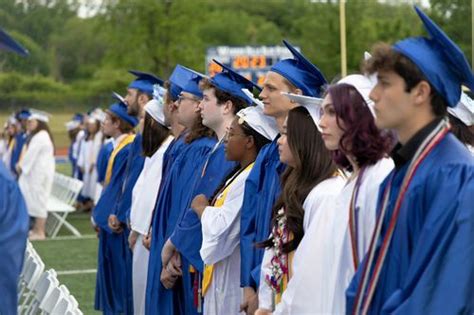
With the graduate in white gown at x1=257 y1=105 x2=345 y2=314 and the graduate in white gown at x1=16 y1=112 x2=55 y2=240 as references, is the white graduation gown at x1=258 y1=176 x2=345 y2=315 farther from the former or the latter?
the graduate in white gown at x1=16 y1=112 x2=55 y2=240

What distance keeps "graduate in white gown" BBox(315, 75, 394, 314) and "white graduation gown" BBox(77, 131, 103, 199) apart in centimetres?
1729

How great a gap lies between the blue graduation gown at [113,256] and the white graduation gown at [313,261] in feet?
16.3

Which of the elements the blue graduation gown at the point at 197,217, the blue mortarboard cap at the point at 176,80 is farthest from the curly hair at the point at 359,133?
the blue mortarboard cap at the point at 176,80

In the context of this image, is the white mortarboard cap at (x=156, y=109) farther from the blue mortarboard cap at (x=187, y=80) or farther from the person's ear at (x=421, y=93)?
the person's ear at (x=421, y=93)

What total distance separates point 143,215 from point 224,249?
2030 mm

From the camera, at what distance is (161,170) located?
7953mm

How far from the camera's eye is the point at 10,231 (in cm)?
428

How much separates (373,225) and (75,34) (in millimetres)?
59272

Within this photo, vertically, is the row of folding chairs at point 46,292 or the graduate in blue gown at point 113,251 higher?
the row of folding chairs at point 46,292

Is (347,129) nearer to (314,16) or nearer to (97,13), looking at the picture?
(314,16)

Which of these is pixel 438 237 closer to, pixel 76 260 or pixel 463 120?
pixel 463 120

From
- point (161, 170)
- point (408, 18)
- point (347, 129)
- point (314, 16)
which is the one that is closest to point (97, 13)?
point (314, 16)

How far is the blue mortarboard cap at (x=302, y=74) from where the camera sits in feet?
17.3

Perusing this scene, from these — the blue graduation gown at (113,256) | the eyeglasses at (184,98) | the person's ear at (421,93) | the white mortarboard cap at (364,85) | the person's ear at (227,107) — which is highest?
the person's ear at (421,93)
